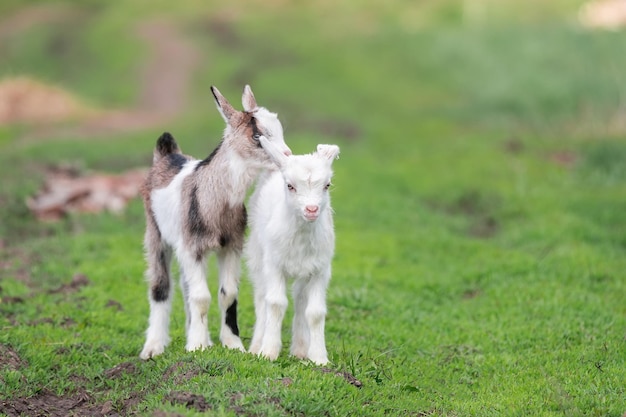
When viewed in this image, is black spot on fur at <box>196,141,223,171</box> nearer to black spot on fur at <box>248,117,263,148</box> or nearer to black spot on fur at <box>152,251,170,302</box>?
black spot on fur at <box>248,117,263,148</box>

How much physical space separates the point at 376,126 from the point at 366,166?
21.0ft

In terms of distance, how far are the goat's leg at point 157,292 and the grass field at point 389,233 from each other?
253 mm

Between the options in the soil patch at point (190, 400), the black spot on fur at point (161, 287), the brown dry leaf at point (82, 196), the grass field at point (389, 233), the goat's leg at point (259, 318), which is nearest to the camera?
the soil patch at point (190, 400)

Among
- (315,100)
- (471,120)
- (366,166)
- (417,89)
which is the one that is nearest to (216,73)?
(315,100)

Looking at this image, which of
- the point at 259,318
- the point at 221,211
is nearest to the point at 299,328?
the point at 259,318

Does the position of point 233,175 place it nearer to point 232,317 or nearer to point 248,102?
point 248,102

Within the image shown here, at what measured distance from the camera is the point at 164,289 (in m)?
9.02

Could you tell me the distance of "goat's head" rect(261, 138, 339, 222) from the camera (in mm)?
7255

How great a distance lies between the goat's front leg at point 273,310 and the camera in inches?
309

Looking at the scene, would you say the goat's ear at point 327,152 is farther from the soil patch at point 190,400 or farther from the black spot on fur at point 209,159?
the soil patch at point 190,400

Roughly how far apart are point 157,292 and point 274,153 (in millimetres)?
2265

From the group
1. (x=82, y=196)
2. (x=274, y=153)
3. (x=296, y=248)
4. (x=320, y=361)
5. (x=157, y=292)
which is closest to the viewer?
(x=274, y=153)

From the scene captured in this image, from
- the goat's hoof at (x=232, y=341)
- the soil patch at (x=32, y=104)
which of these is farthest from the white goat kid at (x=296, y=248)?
the soil patch at (x=32, y=104)

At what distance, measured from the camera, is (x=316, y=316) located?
782cm
